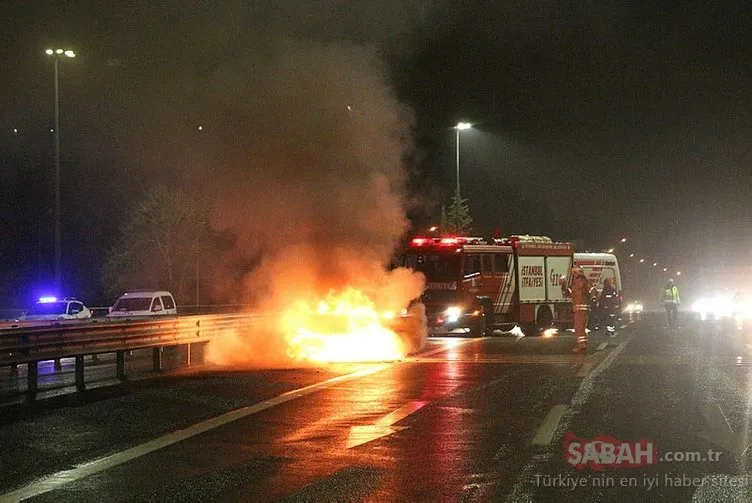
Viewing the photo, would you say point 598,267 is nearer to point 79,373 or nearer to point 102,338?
point 102,338

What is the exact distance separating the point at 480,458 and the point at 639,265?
128168mm

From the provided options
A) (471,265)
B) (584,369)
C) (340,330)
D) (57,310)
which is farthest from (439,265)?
(57,310)

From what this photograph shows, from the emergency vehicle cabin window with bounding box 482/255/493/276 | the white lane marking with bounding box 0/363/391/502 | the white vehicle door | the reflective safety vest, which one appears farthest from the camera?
the reflective safety vest

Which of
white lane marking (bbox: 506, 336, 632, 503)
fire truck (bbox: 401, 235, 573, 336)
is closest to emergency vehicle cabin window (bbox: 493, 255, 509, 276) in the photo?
fire truck (bbox: 401, 235, 573, 336)

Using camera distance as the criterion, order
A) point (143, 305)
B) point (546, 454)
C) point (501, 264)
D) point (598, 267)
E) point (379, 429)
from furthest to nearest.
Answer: point (598, 267)
point (501, 264)
point (143, 305)
point (379, 429)
point (546, 454)

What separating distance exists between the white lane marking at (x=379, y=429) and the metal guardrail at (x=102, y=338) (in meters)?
5.54

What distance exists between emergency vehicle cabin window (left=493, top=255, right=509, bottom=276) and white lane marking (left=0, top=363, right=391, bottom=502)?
15.4 meters

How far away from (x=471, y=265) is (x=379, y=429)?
17.5 m

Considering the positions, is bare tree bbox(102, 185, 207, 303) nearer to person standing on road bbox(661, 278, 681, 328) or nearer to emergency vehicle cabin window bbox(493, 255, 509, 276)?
emergency vehicle cabin window bbox(493, 255, 509, 276)

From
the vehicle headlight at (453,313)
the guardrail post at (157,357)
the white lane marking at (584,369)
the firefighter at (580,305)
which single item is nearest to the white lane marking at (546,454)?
the white lane marking at (584,369)

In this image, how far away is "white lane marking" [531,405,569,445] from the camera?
29.4ft

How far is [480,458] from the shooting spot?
8.17m

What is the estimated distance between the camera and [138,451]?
875 cm

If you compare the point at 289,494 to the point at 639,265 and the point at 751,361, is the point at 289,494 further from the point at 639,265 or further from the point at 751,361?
the point at 639,265
